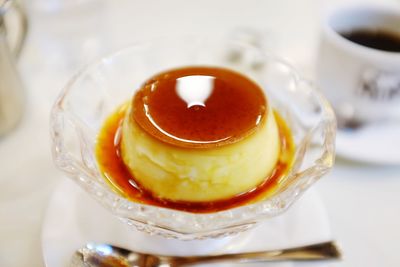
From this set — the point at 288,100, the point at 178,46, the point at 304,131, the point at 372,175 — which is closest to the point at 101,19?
the point at 178,46

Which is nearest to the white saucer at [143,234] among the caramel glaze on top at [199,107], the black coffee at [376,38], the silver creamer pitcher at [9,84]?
the caramel glaze on top at [199,107]

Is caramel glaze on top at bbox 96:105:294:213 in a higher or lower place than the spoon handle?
higher

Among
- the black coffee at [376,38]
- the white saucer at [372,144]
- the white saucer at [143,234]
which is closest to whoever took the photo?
the white saucer at [143,234]

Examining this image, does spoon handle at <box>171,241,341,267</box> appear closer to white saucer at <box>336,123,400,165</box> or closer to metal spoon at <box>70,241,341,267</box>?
metal spoon at <box>70,241,341,267</box>

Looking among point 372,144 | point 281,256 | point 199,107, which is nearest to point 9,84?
point 199,107

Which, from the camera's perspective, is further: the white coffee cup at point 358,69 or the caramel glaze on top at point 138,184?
the white coffee cup at point 358,69

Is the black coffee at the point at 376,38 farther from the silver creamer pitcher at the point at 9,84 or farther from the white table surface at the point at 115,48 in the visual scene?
the silver creamer pitcher at the point at 9,84

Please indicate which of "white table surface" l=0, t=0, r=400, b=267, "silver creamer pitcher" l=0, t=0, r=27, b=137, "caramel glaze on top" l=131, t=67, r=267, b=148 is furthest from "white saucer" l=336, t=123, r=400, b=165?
"silver creamer pitcher" l=0, t=0, r=27, b=137

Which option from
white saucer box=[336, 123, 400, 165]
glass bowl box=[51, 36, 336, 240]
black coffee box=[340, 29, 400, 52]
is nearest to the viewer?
glass bowl box=[51, 36, 336, 240]
